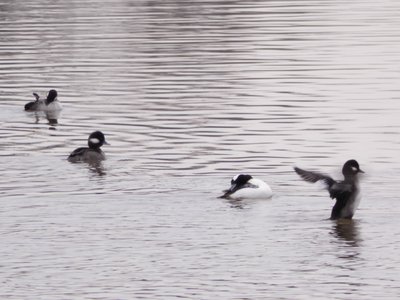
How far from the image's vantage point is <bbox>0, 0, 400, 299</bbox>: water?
16.6 meters

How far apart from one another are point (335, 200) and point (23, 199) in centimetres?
448

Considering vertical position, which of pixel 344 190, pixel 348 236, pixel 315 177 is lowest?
pixel 348 236

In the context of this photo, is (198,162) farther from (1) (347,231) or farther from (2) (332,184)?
(1) (347,231)

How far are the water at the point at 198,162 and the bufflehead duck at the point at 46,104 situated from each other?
0.22 metres

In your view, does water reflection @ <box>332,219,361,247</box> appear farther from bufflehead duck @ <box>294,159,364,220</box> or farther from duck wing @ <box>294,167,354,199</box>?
duck wing @ <box>294,167,354,199</box>

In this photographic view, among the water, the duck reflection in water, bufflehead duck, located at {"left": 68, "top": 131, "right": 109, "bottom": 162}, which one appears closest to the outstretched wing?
the water

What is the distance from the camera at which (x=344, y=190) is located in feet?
65.0

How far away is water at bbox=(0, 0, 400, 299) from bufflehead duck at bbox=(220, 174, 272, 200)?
0.16 meters

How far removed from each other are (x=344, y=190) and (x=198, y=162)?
4978 mm

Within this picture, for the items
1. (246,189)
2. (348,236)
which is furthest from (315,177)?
(348,236)

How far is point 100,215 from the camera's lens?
789 inches

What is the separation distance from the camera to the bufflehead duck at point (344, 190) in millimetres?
19688

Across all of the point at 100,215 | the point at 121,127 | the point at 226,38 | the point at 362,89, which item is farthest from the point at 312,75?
the point at 100,215

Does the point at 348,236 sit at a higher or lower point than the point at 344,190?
lower
